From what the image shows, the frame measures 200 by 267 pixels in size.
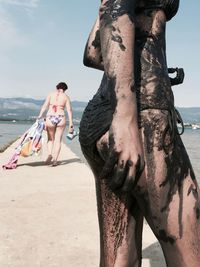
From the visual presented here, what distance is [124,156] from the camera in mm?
1847

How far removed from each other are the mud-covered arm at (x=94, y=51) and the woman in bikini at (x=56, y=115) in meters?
9.21

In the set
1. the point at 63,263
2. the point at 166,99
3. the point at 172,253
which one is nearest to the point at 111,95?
the point at 166,99

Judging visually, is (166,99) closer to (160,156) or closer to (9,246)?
(160,156)

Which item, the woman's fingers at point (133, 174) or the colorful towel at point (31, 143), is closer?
the woman's fingers at point (133, 174)

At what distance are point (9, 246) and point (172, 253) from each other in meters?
2.97

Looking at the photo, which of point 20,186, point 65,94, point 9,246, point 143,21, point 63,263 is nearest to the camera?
point 143,21

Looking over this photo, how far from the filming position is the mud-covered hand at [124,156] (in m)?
1.85

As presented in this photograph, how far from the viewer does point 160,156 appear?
2.01 metres

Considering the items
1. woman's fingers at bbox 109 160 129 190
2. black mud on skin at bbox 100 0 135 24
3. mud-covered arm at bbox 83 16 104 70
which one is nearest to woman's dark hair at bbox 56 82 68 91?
mud-covered arm at bbox 83 16 104 70

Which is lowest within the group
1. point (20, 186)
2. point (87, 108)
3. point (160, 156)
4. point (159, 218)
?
point (20, 186)

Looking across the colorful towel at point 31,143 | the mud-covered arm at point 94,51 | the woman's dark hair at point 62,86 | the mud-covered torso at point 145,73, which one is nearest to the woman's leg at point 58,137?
Result: the colorful towel at point 31,143

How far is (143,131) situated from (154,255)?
2.76m

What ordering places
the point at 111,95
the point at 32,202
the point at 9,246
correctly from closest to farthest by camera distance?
the point at 111,95 < the point at 9,246 < the point at 32,202

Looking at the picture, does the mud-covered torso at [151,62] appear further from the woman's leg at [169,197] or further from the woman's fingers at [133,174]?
the woman's fingers at [133,174]
